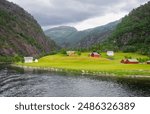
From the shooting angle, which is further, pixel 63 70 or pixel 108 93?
pixel 63 70

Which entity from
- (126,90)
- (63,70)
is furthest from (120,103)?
(63,70)

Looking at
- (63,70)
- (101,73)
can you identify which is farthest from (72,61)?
(101,73)

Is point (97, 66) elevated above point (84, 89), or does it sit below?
above

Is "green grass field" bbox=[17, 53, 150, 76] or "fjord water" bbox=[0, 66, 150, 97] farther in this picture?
"green grass field" bbox=[17, 53, 150, 76]

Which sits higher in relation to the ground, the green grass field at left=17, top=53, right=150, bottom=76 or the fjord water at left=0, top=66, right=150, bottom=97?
the green grass field at left=17, top=53, right=150, bottom=76

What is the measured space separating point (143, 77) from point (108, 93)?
33644mm

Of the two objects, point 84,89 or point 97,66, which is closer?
point 84,89

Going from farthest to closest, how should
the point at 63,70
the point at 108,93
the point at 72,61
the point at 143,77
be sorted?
the point at 72,61 → the point at 63,70 → the point at 143,77 → the point at 108,93

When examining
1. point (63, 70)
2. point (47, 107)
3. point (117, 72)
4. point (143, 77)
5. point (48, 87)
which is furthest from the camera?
point (63, 70)

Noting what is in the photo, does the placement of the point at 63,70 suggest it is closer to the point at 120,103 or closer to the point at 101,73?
the point at 101,73

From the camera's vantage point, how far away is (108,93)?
71.9 meters

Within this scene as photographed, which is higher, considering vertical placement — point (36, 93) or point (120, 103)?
point (120, 103)

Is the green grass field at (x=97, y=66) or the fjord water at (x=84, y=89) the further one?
the green grass field at (x=97, y=66)

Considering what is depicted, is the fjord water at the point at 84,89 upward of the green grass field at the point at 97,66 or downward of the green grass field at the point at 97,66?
downward
